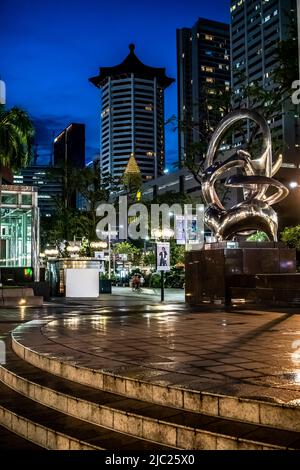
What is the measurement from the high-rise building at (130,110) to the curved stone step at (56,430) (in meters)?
150

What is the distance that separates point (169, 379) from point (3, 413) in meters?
1.72

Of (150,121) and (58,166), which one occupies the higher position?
(150,121)

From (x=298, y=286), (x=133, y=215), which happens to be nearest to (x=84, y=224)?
(x=133, y=215)

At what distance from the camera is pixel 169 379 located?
454 centimetres

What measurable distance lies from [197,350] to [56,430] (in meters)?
2.61

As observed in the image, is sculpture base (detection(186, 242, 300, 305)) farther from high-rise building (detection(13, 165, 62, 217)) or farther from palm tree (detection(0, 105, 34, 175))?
high-rise building (detection(13, 165, 62, 217))

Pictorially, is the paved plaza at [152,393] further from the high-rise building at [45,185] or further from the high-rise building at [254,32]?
the high-rise building at [254,32]

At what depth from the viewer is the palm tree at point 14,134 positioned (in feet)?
79.2

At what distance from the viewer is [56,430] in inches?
162

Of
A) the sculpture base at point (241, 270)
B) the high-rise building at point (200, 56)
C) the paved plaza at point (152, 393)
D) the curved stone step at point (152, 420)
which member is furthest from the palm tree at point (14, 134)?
the high-rise building at point (200, 56)

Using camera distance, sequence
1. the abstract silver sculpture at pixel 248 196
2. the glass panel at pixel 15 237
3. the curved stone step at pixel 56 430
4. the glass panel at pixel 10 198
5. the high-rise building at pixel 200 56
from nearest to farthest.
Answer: the curved stone step at pixel 56 430 → the abstract silver sculpture at pixel 248 196 → the glass panel at pixel 10 198 → the glass panel at pixel 15 237 → the high-rise building at pixel 200 56

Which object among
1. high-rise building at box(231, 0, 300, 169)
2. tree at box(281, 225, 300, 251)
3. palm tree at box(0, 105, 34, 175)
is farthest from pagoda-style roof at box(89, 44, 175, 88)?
palm tree at box(0, 105, 34, 175)

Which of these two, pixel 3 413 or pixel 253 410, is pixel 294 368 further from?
pixel 3 413

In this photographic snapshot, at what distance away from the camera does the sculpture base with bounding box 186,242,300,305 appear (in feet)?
44.5
